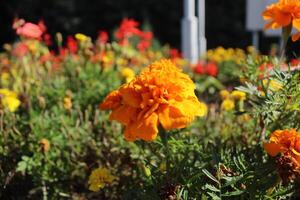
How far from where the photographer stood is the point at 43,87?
3217 millimetres

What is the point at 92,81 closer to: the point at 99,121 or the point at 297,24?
the point at 99,121

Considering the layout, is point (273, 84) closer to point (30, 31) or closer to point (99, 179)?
point (99, 179)

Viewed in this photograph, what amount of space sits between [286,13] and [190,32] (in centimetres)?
307

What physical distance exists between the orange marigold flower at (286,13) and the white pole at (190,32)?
2.89 meters

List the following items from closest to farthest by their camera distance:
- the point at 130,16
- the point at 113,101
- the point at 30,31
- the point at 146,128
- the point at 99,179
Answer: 1. the point at 146,128
2. the point at 113,101
3. the point at 99,179
4. the point at 30,31
5. the point at 130,16

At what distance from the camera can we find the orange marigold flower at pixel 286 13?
6.39ft

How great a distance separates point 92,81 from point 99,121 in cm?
53

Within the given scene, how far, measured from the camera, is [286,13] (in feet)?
6.54

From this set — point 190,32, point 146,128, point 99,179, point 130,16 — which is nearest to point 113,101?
point 146,128

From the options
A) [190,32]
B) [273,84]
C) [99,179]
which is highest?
[273,84]

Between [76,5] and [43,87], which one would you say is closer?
[43,87]

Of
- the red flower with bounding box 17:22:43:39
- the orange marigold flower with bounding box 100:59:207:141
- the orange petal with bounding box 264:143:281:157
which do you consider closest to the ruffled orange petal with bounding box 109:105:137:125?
the orange marigold flower with bounding box 100:59:207:141

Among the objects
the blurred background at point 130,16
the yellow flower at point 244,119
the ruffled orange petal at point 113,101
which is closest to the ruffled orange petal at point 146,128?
the ruffled orange petal at point 113,101

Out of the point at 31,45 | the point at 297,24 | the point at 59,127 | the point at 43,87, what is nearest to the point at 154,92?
the point at 297,24
